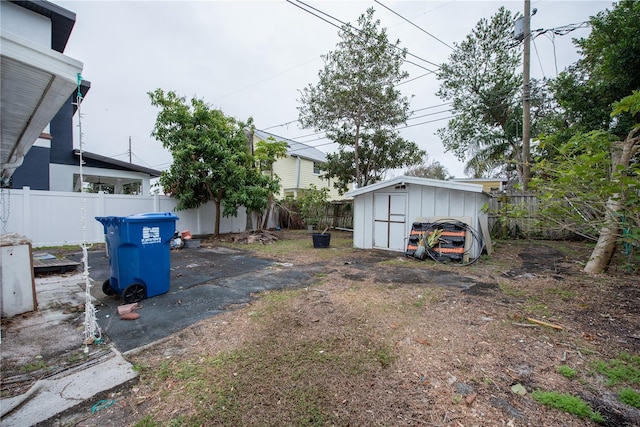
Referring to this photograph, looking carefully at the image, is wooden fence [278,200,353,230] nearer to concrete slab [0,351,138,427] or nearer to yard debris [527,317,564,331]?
yard debris [527,317,564,331]

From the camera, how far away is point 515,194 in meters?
10.8

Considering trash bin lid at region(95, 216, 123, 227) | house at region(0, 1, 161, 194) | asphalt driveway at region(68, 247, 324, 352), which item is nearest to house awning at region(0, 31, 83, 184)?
house at region(0, 1, 161, 194)

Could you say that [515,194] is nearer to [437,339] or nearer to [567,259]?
[567,259]

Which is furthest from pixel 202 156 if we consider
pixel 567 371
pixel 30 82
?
pixel 567 371

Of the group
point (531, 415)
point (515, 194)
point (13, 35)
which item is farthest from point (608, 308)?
point (515, 194)

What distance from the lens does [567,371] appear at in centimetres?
222

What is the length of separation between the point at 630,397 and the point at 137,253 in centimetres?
521

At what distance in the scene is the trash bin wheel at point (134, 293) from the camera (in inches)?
147

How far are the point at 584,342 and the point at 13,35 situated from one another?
520cm

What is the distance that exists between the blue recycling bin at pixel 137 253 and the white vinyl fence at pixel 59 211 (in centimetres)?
381

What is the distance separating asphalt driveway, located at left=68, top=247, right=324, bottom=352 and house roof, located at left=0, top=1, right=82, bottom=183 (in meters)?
2.33

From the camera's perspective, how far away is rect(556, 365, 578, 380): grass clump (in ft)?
7.15

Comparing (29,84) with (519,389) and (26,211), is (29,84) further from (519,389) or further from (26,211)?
(26,211)

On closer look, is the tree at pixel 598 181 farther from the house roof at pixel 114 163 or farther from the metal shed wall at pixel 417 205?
the house roof at pixel 114 163
